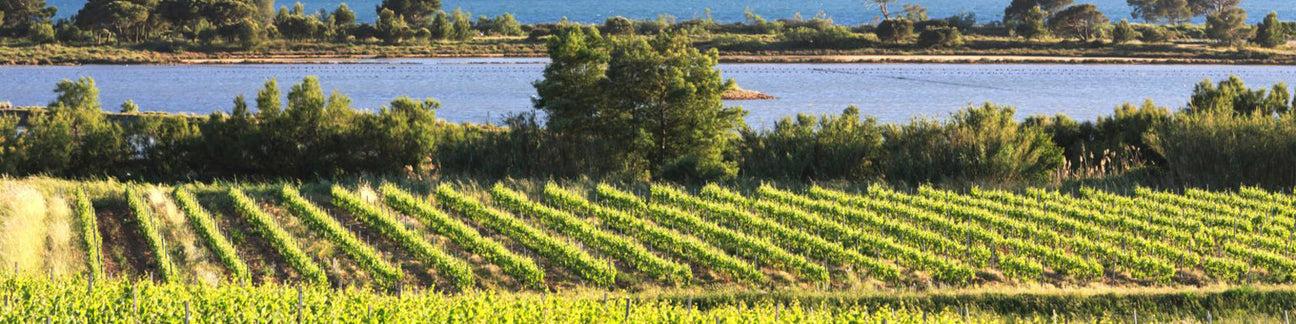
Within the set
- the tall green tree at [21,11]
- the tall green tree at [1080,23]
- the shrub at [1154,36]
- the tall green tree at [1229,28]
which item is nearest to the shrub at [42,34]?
the tall green tree at [21,11]

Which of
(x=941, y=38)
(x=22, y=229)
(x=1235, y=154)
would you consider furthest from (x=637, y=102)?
(x=941, y=38)

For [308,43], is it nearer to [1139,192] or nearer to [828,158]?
[828,158]

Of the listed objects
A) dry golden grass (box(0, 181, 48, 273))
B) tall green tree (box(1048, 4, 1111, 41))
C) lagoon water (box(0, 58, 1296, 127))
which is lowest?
lagoon water (box(0, 58, 1296, 127))

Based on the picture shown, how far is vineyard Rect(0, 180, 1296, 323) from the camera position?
2080cm

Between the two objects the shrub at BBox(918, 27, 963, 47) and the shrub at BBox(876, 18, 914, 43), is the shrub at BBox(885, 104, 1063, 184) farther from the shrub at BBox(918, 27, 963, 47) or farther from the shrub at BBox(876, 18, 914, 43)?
the shrub at BBox(876, 18, 914, 43)

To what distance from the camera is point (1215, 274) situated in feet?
69.5

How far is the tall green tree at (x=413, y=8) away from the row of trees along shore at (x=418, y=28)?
152 mm

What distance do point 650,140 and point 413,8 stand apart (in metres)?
99.0

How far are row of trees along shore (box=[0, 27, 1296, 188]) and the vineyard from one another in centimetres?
320

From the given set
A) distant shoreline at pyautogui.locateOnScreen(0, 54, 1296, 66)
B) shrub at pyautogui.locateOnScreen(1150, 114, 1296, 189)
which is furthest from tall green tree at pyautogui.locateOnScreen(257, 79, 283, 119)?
distant shoreline at pyautogui.locateOnScreen(0, 54, 1296, 66)

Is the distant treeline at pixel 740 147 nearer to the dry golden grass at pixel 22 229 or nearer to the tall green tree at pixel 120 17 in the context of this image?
the dry golden grass at pixel 22 229

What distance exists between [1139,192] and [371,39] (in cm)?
9739

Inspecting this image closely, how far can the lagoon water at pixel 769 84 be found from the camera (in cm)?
6588

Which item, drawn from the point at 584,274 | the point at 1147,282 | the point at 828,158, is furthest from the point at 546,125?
the point at 1147,282
